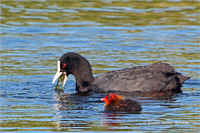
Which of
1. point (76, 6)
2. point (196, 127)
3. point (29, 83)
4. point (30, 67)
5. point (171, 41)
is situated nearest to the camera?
point (196, 127)

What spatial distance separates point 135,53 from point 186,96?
15.5 ft

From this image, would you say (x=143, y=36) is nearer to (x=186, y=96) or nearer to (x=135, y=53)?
(x=135, y=53)

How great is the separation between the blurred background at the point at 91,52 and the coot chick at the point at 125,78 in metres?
0.46

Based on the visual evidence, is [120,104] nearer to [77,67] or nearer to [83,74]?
[83,74]

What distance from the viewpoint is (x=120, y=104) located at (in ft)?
35.9

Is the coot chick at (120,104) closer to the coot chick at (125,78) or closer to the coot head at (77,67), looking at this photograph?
the coot chick at (125,78)

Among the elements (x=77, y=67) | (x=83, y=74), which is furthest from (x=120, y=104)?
(x=77, y=67)

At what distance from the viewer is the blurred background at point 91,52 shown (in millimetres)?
10078

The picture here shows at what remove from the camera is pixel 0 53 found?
55.6 ft

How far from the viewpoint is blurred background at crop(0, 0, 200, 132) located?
33.1 ft

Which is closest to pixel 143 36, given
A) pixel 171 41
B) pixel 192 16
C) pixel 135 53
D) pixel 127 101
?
pixel 171 41

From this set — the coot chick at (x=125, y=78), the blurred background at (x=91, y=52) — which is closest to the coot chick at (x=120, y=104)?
the blurred background at (x=91, y=52)

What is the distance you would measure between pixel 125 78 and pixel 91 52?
3987 mm

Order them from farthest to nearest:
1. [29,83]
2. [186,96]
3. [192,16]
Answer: [192,16] → [29,83] → [186,96]
